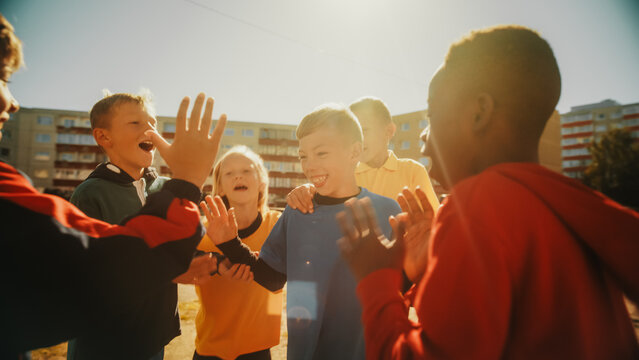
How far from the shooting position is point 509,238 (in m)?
Result: 0.76

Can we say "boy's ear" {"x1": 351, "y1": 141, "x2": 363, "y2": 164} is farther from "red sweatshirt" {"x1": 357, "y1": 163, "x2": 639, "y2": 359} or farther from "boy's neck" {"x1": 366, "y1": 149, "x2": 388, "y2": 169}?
"red sweatshirt" {"x1": 357, "y1": 163, "x2": 639, "y2": 359}

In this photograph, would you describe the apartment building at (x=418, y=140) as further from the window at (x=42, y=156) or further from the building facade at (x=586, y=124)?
the window at (x=42, y=156)

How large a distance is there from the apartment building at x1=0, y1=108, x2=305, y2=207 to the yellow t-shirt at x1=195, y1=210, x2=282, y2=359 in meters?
42.7

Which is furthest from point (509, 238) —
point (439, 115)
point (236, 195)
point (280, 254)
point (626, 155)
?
point (626, 155)

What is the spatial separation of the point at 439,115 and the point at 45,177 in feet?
199

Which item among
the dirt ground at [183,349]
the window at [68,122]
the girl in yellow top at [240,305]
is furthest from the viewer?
the window at [68,122]

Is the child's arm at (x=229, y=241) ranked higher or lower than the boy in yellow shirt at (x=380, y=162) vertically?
lower

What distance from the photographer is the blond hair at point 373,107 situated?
3.06 meters

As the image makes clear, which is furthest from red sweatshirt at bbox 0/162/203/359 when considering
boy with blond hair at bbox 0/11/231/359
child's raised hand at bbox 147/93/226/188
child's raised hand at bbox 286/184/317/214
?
child's raised hand at bbox 286/184/317/214

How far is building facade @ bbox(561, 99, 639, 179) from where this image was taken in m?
60.3

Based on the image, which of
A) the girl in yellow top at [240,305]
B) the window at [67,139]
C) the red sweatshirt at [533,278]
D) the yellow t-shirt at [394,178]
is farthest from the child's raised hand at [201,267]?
the window at [67,139]

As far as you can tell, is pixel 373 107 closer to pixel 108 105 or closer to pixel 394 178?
pixel 394 178

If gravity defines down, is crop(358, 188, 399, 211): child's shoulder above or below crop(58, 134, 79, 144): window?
below

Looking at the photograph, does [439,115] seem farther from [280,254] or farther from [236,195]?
[236,195]
